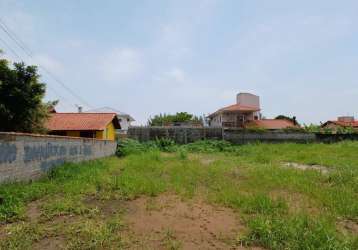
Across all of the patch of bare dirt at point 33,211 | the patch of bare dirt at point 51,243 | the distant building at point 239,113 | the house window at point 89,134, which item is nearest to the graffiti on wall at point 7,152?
the patch of bare dirt at point 33,211

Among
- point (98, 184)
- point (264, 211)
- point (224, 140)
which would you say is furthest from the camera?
point (224, 140)

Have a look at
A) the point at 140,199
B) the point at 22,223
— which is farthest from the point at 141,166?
the point at 22,223

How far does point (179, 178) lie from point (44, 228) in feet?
11.7

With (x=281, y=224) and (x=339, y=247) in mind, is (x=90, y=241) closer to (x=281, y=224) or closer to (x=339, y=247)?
(x=281, y=224)

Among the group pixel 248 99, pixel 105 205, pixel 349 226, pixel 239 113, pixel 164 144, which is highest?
pixel 248 99

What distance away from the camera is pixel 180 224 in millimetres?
3547

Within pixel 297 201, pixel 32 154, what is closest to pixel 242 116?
pixel 297 201

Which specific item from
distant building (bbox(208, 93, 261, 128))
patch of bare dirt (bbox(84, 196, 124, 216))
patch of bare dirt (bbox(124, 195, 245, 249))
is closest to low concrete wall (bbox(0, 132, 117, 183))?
patch of bare dirt (bbox(84, 196, 124, 216))

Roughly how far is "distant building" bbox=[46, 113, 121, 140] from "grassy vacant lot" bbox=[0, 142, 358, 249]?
925 cm

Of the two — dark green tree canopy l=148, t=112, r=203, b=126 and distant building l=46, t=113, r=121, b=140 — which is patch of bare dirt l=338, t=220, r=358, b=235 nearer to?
distant building l=46, t=113, r=121, b=140

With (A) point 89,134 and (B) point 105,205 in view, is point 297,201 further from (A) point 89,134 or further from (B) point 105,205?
(A) point 89,134

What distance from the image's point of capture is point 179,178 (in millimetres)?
6391

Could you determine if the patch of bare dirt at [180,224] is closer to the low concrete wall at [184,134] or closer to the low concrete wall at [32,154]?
the low concrete wall at [32,154]

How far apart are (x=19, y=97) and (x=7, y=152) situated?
19.1 ft
